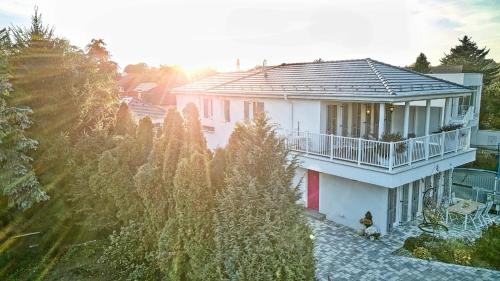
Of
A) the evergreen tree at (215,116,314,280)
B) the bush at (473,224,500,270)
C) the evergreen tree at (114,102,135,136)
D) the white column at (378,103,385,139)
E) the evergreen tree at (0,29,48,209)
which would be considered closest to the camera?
the evergreen tree at (215,116,314,280)

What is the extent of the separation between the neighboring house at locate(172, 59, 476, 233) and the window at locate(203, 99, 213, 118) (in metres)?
4.00

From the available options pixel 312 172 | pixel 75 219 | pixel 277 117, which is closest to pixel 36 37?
pixel 75 219

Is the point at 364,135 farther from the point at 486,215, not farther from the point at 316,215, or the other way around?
the point at 486,215

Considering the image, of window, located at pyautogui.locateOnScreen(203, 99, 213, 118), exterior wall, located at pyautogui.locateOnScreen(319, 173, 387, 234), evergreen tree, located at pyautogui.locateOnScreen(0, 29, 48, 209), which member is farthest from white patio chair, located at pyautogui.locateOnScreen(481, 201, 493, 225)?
evergreen tree, located at pyautogui.locateOnScreen(0, 29, 48, 209)

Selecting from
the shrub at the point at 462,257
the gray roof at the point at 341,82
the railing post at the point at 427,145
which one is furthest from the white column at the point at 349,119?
the shrub at the point at 462,257

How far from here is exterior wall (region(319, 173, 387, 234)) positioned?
13.4 metres

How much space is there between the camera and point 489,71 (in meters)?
41.2

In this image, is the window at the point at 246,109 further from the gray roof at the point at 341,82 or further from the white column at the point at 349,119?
the white column at the point at 349,119

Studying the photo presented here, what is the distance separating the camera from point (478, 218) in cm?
1448

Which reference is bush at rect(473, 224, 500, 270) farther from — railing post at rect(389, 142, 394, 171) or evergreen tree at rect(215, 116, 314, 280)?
evergreen tree at rect(215, 116, 314, 280)

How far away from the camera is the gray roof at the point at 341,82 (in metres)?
13.5

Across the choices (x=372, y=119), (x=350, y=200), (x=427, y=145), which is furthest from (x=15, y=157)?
(x=427, y=145)

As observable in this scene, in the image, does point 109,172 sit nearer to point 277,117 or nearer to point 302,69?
point 277,117

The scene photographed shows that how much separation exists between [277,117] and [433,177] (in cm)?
765
